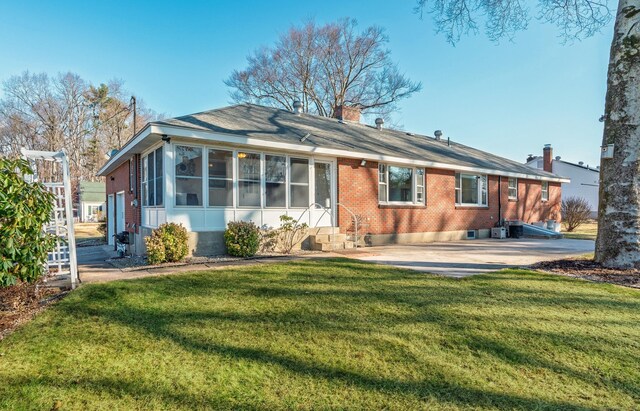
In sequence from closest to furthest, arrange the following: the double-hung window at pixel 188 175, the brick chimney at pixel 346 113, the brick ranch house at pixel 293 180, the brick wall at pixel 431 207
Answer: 1. the double-hung window at pixel 188 175
2. the brick ranch house at pixel 293 180
3. the brick wall at pixel 431 207
4. the brick chimney at pixel 346 113

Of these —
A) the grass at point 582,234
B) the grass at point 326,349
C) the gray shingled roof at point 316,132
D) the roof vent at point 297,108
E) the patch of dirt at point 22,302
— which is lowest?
the grass at point 582,234

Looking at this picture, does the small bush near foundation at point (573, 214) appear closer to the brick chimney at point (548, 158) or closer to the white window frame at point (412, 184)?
Answer: the brick chimney at point (548, 158)

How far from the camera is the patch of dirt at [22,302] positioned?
400cm

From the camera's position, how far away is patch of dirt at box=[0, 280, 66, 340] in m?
4.00

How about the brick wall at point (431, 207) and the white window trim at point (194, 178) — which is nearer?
the white window trim at point (194, 178)

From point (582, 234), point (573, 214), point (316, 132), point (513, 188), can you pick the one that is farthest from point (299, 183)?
point (573, 214)

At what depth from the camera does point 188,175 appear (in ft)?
28.1

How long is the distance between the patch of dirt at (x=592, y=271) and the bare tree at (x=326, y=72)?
71.8 feet

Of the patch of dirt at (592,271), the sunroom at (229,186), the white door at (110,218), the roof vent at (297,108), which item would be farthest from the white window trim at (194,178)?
the white door at (110,218)

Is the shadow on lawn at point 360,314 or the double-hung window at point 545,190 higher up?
the double-hung window at point 545,190

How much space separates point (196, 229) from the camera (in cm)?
856

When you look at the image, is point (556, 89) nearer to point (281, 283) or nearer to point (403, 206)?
point (403, 206)

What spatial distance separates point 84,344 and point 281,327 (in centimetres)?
190

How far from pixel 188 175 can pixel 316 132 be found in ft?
15.8
